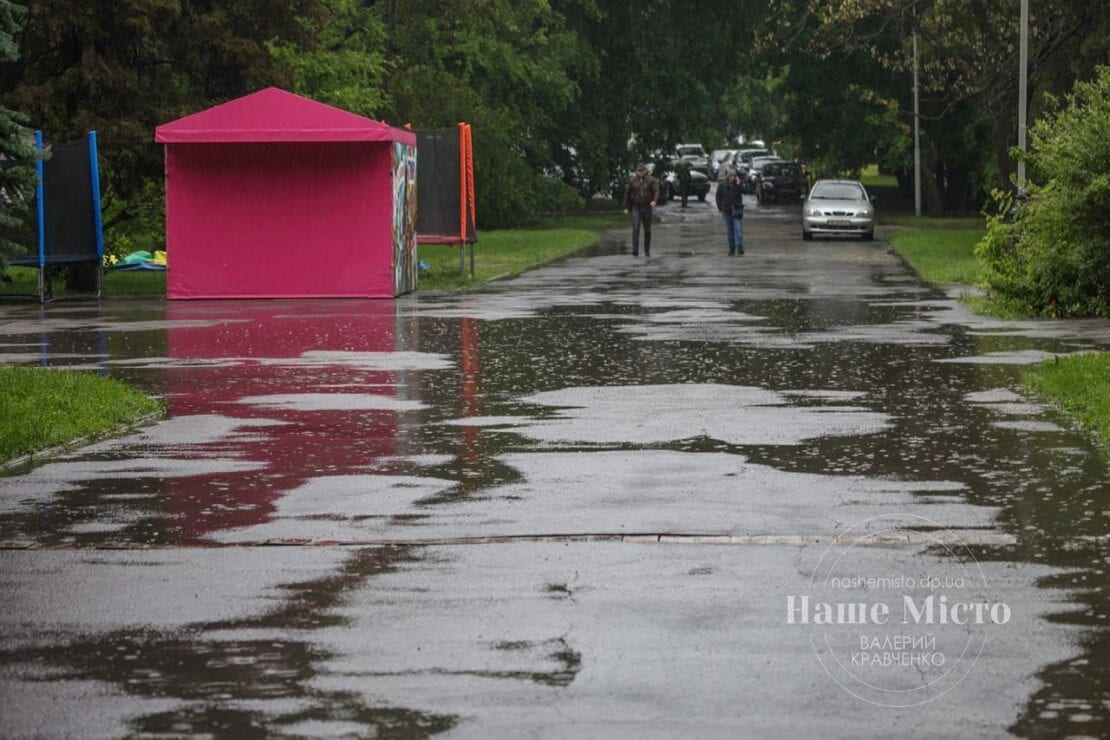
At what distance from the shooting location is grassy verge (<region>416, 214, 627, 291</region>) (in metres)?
34.0

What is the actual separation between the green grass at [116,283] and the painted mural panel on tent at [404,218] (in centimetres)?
400

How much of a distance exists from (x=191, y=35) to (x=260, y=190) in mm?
4855

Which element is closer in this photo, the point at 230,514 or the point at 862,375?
the point at 230,514

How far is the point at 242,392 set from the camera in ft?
54.7

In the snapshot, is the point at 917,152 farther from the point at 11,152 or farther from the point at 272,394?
the point at 11,152

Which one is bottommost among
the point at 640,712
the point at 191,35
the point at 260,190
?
the point at 640,712

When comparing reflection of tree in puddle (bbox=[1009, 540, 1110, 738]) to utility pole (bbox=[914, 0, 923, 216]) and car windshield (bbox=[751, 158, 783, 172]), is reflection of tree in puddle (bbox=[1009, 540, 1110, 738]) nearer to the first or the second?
utility pole (bbox=[914, 0, 923, 216])

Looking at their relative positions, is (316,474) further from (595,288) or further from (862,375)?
(595,288)

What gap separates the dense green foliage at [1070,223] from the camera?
23.5 m

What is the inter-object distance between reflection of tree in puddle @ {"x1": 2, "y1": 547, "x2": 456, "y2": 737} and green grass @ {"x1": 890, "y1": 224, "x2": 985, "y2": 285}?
24.2 meters

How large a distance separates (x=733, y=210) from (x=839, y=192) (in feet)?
29.9

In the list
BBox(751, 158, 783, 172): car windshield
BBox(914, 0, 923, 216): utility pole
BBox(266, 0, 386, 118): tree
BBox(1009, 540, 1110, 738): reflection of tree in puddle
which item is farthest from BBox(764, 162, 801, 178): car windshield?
BBox(1009, 540, 1110, 738): reflection of tree in puddle

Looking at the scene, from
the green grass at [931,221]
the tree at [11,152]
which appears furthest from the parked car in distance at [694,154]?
the tree at [11,152]

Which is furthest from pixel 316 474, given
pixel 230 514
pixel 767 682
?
pixel 767 682
